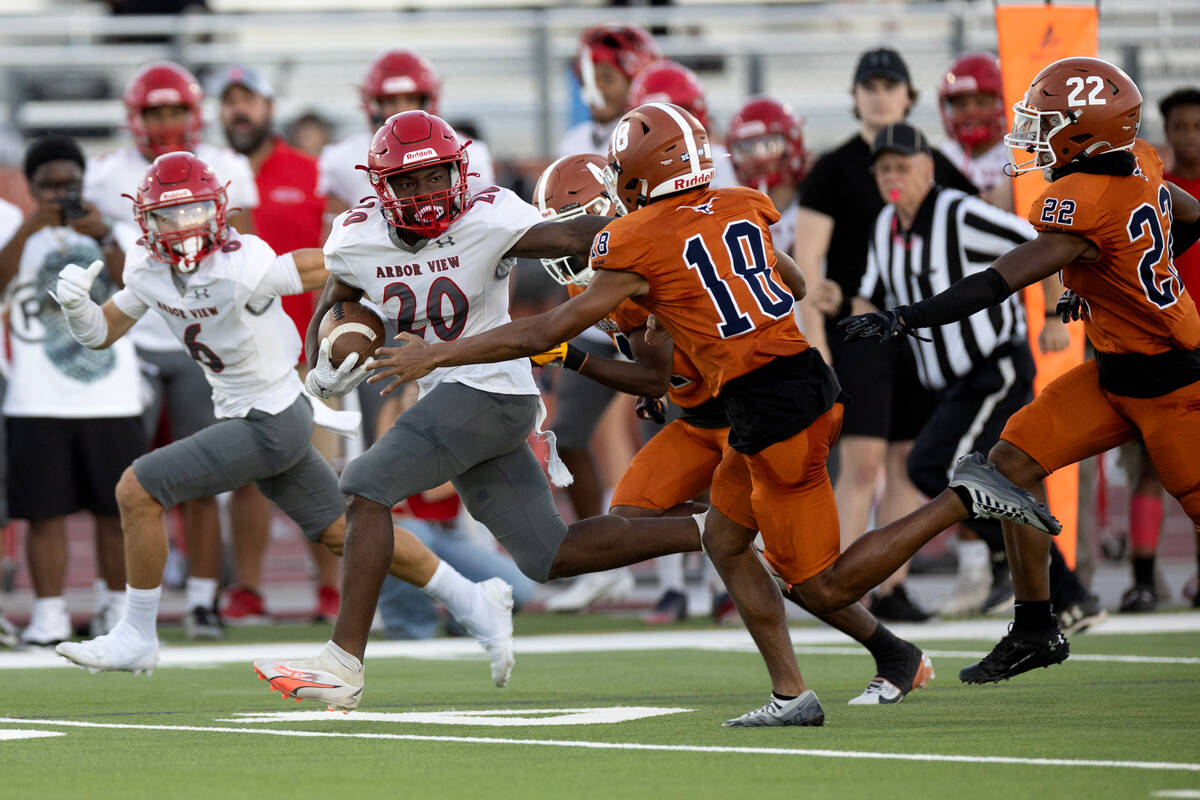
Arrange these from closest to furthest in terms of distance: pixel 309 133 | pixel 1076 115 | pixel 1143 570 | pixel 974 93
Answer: pixel 1076 115 < pixel 1143 570 < pixel 974 93 < pixel 309 133

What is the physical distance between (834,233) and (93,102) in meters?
5.92

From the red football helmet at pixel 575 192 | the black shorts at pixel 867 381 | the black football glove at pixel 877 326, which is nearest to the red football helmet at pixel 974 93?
the black shorts at pixel 867 381

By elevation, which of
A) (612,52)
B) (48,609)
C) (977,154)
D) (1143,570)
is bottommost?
(1143,570)

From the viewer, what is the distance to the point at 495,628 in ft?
19.8

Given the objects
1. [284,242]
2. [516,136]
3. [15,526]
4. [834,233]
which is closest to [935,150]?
[834,233]

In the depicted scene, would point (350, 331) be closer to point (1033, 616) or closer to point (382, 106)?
point (1033, 616)

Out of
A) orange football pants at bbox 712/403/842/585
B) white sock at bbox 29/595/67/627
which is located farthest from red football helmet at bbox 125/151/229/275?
orange football pants at bbox 712/403/842/585

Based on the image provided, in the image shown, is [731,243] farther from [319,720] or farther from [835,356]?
[835,356]

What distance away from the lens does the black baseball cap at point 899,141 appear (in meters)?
7.69

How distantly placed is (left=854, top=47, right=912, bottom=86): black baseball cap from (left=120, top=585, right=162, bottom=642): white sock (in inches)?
160

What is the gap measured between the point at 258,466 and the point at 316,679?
1.44m

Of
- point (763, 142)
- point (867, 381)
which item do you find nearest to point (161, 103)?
point (763, 142)

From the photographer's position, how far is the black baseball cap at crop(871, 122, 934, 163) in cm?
769

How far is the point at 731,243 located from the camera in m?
4.91
